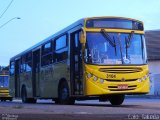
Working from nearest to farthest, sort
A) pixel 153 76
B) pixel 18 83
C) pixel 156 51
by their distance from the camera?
1. pixel 18 83
2. pixel 153 76
3. pixel 156 51

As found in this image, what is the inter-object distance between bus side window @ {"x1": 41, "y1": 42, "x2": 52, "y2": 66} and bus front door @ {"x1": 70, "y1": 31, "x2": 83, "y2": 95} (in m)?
3.20

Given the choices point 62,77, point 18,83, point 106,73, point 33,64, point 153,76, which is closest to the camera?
point 106,73

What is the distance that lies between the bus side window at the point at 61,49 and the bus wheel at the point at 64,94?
1150mm

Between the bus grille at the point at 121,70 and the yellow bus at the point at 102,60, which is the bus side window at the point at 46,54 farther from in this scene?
the bus grille at the point at 121,70

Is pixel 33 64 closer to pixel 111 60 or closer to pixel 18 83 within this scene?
pixel 18 83

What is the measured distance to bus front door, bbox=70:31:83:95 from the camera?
1811cm

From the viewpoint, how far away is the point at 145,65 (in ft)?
59.4

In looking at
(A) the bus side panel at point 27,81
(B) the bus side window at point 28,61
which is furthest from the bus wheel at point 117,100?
(B) the bus side window at point 28,61

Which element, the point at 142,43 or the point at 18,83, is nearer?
the point at 142,43

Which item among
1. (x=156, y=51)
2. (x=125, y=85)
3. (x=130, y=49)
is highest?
(x=156, y=51)

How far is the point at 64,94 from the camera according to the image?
779 inches

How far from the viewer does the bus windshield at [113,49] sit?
57.5 ft

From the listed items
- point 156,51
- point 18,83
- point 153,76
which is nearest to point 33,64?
point 18,83

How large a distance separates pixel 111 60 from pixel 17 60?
45.6 ft
